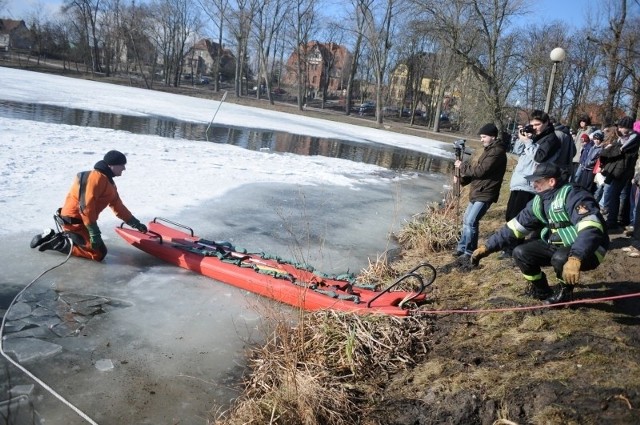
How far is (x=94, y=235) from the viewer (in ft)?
17.4

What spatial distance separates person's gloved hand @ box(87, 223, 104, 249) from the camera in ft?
17.3

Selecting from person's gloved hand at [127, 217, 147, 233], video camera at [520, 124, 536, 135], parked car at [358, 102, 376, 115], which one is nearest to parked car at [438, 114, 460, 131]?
parked car at [358, 102, 376, 115]

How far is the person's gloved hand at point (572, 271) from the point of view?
3.52 metres

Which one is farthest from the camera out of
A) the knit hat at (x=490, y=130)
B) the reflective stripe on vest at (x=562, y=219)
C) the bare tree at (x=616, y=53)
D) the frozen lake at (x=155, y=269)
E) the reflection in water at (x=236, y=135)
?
the bare tree at (x=616, y=53)

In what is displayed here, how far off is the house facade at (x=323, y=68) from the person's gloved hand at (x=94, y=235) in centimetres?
6048

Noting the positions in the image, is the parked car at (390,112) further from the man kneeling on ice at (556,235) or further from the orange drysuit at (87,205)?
the man kneeling on ice at (556,235)

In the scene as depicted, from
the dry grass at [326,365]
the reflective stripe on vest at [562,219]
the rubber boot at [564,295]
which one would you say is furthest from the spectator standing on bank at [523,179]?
the dry grass at [326,365]

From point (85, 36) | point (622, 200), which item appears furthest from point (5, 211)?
point (85, 36)

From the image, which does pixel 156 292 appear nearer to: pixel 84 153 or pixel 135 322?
pixel 135 322

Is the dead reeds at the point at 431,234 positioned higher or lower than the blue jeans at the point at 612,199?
lower

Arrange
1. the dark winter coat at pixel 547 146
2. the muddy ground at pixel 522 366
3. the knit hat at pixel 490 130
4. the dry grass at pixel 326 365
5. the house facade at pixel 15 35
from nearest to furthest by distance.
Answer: the muddy ground at pixel 522 366, the dry grass at pixel 326 365, the dark winter coat at pixel 547 146, the knit hat at pixel 490 130, the house facade at pixel 15 35

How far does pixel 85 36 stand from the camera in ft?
190

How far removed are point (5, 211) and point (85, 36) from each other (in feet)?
199

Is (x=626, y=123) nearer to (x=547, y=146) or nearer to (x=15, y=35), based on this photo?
(x=547, y=146)
